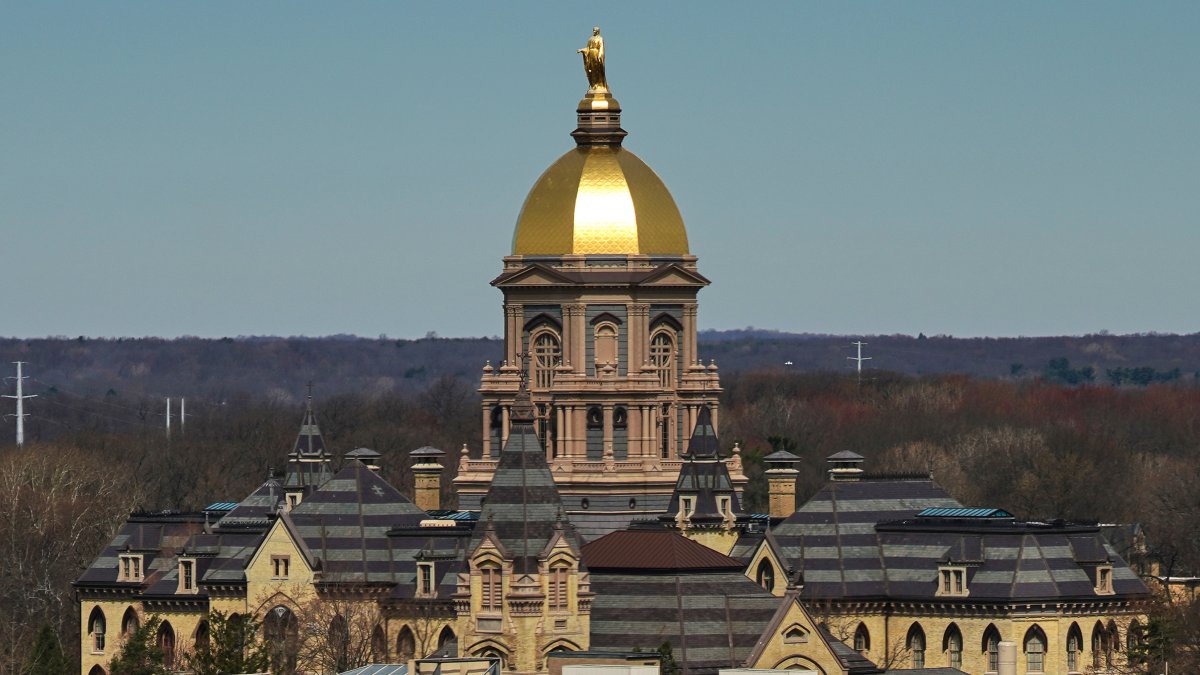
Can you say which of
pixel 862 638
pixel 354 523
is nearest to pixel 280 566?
pixel 354 523

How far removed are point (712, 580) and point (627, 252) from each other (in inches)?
859

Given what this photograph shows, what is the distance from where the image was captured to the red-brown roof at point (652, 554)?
118750 mm

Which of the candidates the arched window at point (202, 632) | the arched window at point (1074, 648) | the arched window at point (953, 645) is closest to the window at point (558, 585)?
the arched window at point (953, 645)

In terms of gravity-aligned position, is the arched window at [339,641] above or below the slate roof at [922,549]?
below

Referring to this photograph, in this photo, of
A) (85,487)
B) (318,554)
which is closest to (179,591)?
(318,554)

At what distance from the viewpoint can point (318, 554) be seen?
430 feet

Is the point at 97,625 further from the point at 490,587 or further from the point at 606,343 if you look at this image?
the point at 490,587

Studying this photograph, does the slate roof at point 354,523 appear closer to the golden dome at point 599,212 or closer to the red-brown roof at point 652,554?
the golden dome at point 599,212

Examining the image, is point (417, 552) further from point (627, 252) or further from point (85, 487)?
point (85, 487)

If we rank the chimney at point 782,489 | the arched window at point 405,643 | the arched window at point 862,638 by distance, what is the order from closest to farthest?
the arched window at point 405,643 → the arched window at point 862,638 → the chimney at point 782,489

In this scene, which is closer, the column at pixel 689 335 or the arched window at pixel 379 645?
the arched window at pixel 379 645

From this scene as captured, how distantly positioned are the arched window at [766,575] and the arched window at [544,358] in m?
11.7

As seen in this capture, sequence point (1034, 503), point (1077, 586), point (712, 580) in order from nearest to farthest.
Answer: point (712, 580)
point (1077, 586)
point (1034, 503)

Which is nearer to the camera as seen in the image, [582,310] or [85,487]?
[582,310]
